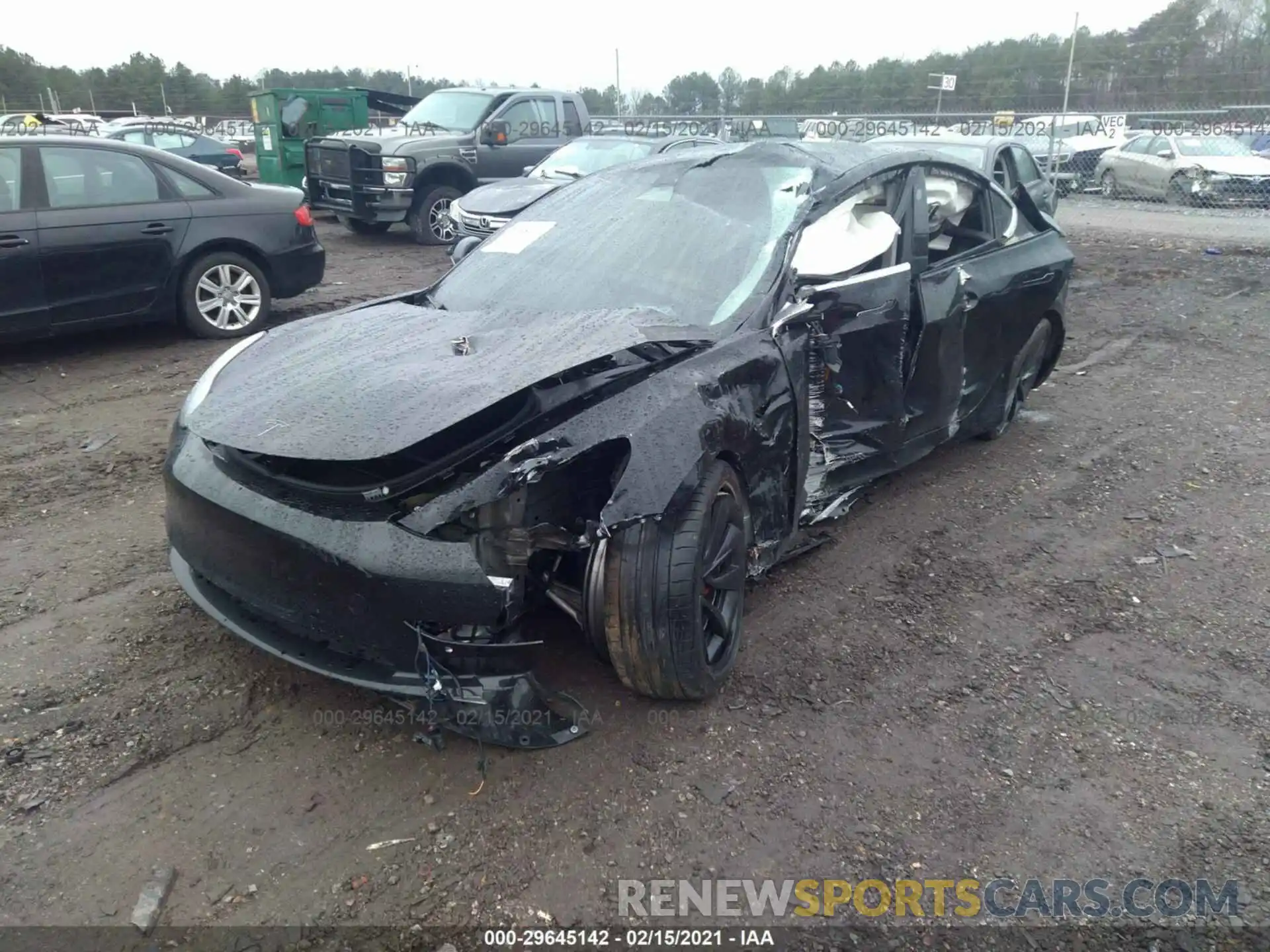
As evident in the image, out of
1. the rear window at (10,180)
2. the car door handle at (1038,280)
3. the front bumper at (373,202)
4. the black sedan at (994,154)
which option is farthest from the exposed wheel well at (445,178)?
the car door handle at (1038,280)

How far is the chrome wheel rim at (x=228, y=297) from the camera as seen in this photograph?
699cm

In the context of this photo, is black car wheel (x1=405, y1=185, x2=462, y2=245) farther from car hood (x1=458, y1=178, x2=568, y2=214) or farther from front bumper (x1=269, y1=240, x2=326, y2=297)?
front bumper (x1=269, y1=240, x2=326, y2=297)

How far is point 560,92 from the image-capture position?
1330 centimetres

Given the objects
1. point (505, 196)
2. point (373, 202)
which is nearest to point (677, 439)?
point (505, 196)

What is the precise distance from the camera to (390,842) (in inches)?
95.3

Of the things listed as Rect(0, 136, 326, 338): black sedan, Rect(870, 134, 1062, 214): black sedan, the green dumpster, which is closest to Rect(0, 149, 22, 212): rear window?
Rect(0, 136, 326, 338): black sedan

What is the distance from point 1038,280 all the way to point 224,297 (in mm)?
5910

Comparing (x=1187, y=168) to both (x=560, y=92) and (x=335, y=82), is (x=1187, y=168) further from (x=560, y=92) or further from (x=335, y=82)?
(x=335, y=82)

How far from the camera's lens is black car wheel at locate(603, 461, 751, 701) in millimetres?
2619

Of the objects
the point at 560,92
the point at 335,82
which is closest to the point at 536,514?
the point at 560,92

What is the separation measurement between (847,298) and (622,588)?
5.17 feet

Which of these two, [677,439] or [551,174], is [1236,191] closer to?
[551,174]

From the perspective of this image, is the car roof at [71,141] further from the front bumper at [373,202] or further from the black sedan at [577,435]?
the front bumper at [373,202]

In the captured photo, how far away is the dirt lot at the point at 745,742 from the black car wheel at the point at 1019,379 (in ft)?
2.09
